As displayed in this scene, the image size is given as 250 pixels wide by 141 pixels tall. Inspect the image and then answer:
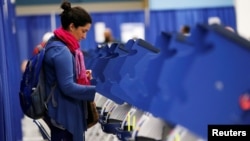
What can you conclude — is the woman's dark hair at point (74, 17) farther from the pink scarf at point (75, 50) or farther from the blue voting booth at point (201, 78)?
the blue voting booth at point (201, 78)

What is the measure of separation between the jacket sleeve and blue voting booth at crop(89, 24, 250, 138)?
2.17ft

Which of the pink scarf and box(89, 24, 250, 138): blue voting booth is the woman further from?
box(89, 24, 250, 138): blue voting booth

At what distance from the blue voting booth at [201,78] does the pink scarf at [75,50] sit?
0.75m

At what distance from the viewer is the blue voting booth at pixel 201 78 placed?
1.58 meters

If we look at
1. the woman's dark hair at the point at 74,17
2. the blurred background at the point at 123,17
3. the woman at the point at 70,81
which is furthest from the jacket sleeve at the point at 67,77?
the blurred background at the point at 123,17

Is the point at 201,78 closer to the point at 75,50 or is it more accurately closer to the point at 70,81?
the point at 70,81

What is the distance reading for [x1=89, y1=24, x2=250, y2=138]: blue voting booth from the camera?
5.19 ft

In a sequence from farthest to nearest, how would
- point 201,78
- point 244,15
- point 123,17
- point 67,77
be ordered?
point 123,17
point 244,15
point 67,77
point 201,78

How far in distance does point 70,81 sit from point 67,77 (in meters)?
0.03

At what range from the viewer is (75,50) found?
9.64 ft

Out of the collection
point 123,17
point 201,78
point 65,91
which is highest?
point 201,78

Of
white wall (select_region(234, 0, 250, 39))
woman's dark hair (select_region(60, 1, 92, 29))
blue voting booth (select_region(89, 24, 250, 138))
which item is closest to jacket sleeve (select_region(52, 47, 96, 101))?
woman's dark hair (select_region(60, 1, 92, 29))

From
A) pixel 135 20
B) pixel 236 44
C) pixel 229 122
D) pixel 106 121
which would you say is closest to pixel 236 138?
pixel 229 122

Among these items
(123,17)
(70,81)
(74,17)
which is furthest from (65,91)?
(123,17)
